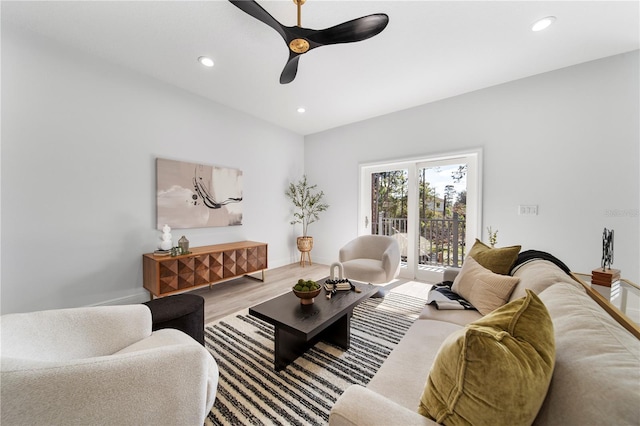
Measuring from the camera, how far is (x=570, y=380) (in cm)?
60

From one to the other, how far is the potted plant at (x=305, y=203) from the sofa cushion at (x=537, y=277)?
11.0 feet

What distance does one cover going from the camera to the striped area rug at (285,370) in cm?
131

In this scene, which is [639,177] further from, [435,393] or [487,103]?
[435,393]

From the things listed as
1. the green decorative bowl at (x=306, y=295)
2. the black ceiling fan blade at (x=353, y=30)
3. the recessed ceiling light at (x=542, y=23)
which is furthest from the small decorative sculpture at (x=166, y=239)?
the recessed ceiling light at (x=542, y=23)

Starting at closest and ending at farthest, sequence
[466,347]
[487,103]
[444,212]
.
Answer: [466,347] → [487,103] → [444,212]

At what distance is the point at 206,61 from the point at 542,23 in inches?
125

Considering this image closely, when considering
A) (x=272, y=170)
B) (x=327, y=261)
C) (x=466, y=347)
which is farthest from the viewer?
(x=327, y=261)

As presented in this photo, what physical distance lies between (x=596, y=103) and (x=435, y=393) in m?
3.60

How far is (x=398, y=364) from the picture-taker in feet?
3.68

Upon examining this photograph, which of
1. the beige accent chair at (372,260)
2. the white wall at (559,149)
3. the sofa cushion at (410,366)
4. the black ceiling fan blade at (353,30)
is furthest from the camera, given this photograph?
the beige accent chair at (372,260)

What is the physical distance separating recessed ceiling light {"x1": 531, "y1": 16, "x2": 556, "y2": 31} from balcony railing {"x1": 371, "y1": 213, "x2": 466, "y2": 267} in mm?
2168

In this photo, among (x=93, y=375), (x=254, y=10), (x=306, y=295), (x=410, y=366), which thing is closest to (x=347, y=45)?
(x=254, y=10)

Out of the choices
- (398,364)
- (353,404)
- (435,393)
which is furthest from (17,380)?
(398,364)

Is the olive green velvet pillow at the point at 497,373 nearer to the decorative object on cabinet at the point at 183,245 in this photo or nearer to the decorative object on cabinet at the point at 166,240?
the decorative object on cabinet at the point at 183,245
